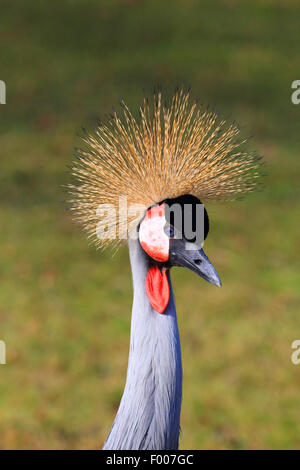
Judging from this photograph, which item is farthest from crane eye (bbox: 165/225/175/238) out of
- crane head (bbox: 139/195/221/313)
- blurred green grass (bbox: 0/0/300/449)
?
blurred green grass (bbox: 0/0/300/449)

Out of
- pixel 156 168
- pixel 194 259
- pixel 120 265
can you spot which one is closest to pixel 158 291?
pixel 194 259

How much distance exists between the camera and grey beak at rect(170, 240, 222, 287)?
121 cm

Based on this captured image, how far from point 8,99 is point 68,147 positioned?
3.62 feet

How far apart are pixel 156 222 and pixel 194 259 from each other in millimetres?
100

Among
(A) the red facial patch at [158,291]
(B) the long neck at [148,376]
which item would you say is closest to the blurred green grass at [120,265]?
(B) the long neck at [148,376]

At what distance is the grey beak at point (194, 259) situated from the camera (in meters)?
1.21

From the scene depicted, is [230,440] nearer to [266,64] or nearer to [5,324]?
[5,324]

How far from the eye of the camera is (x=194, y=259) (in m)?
1.21

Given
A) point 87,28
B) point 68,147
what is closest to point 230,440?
point 68,147

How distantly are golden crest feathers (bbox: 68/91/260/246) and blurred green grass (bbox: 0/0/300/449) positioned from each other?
1.16 metres

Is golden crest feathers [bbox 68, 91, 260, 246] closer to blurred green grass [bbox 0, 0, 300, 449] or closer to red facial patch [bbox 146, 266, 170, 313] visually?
red facial patch [bbox 146, 266, 170, 313]

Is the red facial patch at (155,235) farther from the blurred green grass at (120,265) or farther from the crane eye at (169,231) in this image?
the blurred green grass at (120,265)

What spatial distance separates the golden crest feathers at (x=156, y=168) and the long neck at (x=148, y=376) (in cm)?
11

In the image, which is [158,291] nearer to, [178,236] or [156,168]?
[178,236]
